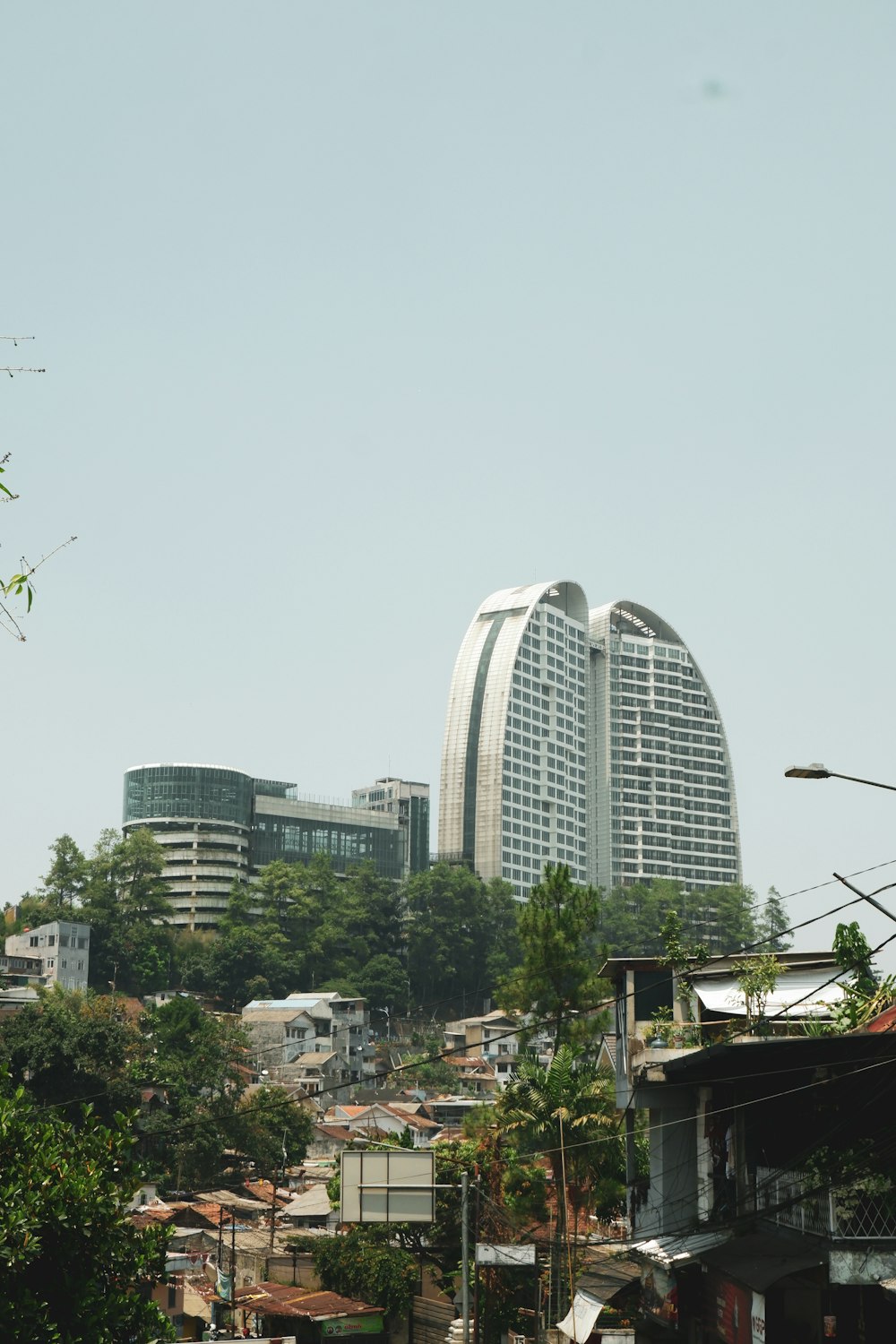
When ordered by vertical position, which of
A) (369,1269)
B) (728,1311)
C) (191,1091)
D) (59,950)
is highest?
(59,950)

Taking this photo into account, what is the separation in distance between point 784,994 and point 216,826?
153 m

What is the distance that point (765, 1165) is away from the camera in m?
24.3

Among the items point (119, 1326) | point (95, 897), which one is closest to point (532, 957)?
point (119, 1326)

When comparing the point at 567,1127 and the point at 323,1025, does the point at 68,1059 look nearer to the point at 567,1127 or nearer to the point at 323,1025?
the point at 567,1127

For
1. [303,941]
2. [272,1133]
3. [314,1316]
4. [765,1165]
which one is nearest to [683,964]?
[765,1165]

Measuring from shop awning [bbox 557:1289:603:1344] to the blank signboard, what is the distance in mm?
3607

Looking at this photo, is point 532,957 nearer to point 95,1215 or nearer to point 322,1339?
point 322,1339

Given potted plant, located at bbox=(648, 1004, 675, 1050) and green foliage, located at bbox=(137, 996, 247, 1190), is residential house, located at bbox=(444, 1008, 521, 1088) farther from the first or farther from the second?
potted plant, located at bbox=(648, 1004, 675, 1050)

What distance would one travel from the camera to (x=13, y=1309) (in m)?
15.8

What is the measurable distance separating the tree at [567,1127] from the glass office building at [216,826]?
136 m

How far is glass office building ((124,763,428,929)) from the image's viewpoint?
6880 inches

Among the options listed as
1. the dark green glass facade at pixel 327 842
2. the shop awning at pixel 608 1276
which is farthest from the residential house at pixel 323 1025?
the shop awning at pixel 608 1276

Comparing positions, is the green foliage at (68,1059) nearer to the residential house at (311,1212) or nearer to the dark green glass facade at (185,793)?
the residential house at (311,1212)

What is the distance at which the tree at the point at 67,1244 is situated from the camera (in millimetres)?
15984
